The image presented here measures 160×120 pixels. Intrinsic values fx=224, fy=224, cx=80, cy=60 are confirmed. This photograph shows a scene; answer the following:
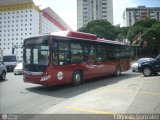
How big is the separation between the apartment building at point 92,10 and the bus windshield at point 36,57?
403 ft

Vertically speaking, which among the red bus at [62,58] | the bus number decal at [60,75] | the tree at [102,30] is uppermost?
the tree at [102,30]

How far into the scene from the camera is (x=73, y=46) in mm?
12789

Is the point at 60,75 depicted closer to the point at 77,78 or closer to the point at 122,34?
the point at 77,78

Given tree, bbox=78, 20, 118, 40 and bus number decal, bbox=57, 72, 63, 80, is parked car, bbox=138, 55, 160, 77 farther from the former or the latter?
tree, bbox=78, 20, 118, 40

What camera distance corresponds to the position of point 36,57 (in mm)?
11344

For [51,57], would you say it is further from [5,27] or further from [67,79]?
[5,27]

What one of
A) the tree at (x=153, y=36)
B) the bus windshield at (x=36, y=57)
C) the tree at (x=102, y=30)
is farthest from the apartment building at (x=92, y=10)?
the bus windshield at (x=36, y=57)

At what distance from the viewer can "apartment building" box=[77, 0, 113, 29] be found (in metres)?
135

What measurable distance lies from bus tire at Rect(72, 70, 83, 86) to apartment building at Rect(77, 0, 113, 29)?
399ft

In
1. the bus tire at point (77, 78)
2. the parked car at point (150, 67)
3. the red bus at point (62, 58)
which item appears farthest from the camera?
the parked car at point (150, 67)

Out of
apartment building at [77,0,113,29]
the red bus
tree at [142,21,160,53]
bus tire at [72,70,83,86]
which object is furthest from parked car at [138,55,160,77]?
apartment building at [77,0,113,29]

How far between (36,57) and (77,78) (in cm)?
299

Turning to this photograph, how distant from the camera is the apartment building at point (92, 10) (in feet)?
443

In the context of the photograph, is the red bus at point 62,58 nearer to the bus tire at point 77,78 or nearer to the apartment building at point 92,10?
the bus tire at point 77,78
